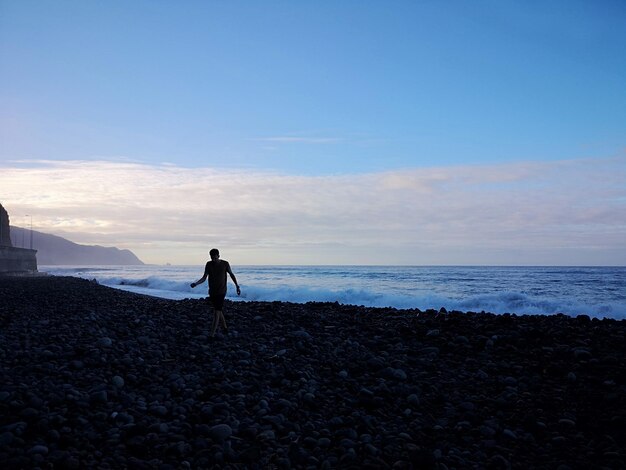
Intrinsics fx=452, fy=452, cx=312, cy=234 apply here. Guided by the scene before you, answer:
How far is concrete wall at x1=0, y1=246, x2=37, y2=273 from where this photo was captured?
80762mm

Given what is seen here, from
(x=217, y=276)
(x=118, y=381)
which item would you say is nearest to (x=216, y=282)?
(x=217, y=276)

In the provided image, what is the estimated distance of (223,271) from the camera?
11000 millimetres

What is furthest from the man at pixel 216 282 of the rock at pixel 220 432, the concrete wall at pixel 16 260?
the concrete wall at pixel 16 260

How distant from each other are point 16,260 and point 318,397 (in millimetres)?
99590

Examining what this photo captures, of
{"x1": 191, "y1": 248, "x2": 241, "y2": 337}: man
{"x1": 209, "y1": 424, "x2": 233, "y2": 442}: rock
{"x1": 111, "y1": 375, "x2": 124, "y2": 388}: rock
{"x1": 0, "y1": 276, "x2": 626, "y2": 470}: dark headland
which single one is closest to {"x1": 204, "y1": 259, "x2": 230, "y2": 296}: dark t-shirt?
{"x1": 191, "y1": 248, "x2": 241, "y2": 337}: man

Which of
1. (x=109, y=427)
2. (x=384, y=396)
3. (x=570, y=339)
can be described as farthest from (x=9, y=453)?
(x=570, y=339)

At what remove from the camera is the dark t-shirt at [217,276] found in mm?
10758

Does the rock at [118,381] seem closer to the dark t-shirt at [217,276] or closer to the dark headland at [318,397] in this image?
the dark headland at [318,397]

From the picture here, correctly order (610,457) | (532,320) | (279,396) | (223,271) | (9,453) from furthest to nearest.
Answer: (532,320)
(223,271)
(279,396)
(610,457)
(9,453)

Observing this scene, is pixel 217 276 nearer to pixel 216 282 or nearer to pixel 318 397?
pixel 216 282

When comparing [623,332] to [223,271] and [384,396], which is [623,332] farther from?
[223,271]

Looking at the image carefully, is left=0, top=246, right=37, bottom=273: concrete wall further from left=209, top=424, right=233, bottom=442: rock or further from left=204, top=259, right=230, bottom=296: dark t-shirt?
left=209, top=424, right=233, bottom=442: rock

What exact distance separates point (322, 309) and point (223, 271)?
5692 mm

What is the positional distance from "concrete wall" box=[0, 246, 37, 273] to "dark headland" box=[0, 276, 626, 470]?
3325 inches
